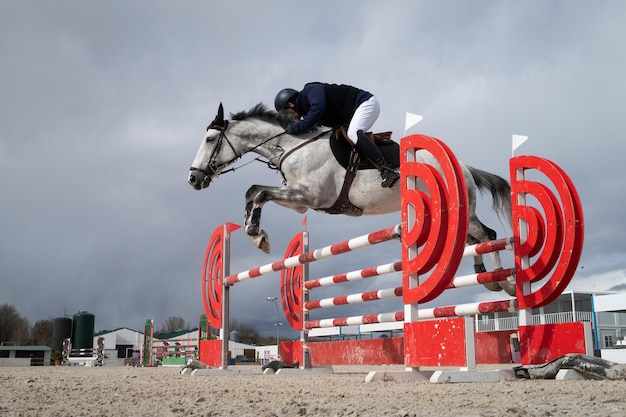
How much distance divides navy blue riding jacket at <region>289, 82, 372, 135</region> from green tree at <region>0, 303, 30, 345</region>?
151ft

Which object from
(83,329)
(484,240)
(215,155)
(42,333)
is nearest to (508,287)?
(484,240)

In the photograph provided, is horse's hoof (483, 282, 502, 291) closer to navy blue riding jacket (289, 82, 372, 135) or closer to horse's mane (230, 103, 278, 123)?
navy blue riding jacket (289, 82, 372, 135)

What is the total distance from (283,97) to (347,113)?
0.58m

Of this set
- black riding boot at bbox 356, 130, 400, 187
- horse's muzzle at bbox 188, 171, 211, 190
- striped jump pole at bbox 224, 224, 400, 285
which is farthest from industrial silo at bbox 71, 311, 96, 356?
black riding boot at bbox 356, 130, 400, 187

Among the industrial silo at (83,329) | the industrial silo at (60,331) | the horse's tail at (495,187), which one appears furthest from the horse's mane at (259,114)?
the industrial silo at (60,331)

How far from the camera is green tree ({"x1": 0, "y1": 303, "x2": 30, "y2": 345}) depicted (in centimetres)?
4441

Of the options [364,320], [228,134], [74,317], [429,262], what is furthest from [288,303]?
[74,317]

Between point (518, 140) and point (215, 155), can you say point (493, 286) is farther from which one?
point (215, 155)

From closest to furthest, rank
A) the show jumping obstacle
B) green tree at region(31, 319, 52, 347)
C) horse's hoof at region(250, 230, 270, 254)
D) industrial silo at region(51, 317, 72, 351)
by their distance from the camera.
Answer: the show jumping obstacle, horse's hoof at region(250, 230, 270, 254), industrial silo at region(51, 317, 72, 351), green tree at region(31, 319, 52, 347)

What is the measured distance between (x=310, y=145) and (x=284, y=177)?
0.33 m

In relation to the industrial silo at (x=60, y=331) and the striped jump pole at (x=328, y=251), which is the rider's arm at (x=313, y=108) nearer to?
the striped jump pole at (x=328, y=251)

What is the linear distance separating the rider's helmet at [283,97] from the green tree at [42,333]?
158ft

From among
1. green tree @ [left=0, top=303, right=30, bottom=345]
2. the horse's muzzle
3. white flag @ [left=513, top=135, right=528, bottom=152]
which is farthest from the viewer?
green tree @ [left=0, top=303, right=30, bottom=345]

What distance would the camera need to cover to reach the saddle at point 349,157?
4.38 m
